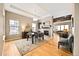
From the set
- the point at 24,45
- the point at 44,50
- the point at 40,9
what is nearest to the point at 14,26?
the point at 24,45

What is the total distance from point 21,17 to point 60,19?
783 millimetres

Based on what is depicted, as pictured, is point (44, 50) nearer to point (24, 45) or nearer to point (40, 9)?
point (24, 45)

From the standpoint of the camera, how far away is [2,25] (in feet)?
5.82

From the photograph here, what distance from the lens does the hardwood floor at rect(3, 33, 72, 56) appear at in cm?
178

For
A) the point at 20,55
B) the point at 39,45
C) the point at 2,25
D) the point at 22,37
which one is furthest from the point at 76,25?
the point at 2,25

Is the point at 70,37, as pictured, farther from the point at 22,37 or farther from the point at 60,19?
the point at 22,37

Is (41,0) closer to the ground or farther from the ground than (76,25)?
farther from the ground

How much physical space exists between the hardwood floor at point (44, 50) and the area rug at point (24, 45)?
0.06 m

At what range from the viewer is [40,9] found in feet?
6.16

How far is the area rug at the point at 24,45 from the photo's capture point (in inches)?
72.5

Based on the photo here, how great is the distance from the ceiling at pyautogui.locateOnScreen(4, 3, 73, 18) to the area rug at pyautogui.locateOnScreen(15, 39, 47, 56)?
21.1 inches

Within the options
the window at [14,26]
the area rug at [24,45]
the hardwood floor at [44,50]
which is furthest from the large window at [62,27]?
the window at [14,26]

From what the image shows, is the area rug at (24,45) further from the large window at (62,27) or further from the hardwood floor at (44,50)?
the large window at (62,27)

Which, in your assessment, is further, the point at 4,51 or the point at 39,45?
the point at 39,45
